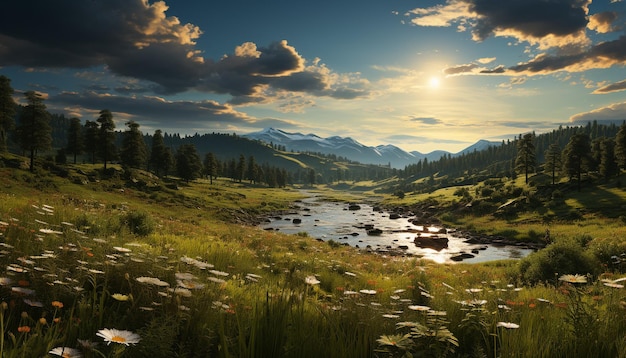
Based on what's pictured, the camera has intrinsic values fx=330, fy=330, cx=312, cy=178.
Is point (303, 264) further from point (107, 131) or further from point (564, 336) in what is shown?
point (107, 131)

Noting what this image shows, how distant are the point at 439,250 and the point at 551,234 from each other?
2013 cm

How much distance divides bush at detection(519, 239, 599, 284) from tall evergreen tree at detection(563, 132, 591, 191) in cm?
8334

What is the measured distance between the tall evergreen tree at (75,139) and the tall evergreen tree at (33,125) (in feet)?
113

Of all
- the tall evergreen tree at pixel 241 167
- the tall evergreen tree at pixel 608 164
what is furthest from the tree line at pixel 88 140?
the tall evergreen tree at pixel 608 164

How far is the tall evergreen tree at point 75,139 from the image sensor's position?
322 ft

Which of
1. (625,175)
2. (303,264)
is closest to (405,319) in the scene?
(303,264)

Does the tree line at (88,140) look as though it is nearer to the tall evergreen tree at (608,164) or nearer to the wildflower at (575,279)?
the wildflower at (575,279)

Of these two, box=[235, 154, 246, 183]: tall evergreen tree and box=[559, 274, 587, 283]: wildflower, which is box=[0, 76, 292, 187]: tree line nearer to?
box=[235, 154, 246, 183]: tall evergreen tree

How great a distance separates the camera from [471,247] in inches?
2003

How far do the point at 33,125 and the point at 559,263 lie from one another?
279 ft

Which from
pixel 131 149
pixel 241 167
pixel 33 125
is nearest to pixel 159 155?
pixel 131 149

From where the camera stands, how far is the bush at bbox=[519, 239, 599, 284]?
44.7 ft

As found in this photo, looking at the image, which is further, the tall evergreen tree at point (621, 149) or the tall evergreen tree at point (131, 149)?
the tall evergreen tree at point (131, 149)

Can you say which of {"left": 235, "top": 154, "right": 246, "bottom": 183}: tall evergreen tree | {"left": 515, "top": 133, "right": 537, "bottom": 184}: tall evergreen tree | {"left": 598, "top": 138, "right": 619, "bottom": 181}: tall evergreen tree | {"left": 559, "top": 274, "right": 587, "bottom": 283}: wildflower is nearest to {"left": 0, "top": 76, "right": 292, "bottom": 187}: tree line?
{"left": 235, "top": 154, "right": 246, "bottom": 183}: tall evergreen tree
